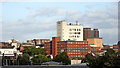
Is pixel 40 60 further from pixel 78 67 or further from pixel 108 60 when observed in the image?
pixel 108 60

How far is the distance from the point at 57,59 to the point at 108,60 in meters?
127

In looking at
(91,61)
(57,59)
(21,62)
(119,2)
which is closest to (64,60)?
(57,59)

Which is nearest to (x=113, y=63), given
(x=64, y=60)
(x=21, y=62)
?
(x=21, y=62)

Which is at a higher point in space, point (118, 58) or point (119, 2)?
point (119, 2)

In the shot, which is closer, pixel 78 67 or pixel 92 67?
pixel 92 67

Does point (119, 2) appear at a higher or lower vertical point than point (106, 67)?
higher

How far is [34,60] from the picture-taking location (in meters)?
193

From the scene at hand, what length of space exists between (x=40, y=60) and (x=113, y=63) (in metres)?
131

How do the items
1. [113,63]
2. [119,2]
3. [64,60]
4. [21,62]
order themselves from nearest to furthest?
[119,2] < [113,63] < [21,62] < [64,60]

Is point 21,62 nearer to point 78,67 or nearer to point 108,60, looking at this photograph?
point 78,67

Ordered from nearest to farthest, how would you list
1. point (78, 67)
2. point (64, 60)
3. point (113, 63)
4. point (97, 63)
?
point (113, 63) < point (97, 63) < point (78, 67) < point (64, 60)

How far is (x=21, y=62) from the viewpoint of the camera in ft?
547

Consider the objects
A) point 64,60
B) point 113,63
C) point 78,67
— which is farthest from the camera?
point 64,60

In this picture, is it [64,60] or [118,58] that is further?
[64,60]
